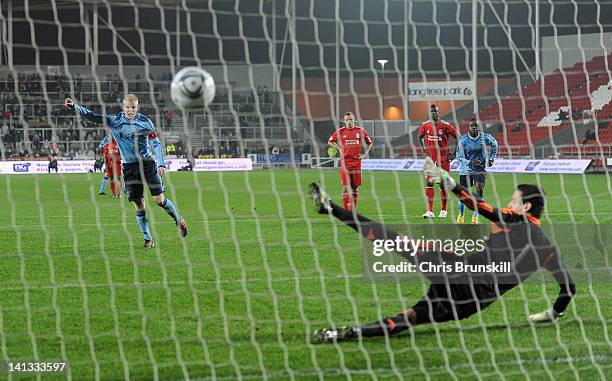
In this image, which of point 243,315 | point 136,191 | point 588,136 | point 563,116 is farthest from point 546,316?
point 588,136

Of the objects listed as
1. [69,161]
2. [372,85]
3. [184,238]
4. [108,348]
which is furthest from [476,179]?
[372,85]

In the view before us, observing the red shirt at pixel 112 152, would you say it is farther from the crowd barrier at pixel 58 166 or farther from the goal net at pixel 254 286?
the crowd barrier at pixel 58 166

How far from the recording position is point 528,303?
7.29 meters

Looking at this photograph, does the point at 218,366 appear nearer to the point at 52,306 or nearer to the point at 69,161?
the point at 52,306

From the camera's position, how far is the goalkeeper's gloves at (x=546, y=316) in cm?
646

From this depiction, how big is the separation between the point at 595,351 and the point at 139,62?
38.4 m

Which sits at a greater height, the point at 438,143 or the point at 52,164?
the point at 52,164

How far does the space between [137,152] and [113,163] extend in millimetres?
8302

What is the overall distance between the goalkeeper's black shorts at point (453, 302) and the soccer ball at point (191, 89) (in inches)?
206

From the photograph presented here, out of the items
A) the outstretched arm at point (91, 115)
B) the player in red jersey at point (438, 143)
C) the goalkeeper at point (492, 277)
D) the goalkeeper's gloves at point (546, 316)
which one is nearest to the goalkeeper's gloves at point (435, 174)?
the goalkeeper at point (492, 277)

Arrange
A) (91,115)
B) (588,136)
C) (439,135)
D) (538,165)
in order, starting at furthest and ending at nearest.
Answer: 1. (588,136)
2. (538,165)
3. (439,135)
4. (91,115)

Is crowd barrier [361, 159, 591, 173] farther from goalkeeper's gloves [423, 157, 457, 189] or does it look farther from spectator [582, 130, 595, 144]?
goalkeeper's gloves [423, 157, 457, 189]

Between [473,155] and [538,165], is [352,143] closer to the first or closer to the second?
[473,155]

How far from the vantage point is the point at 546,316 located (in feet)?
21.4
